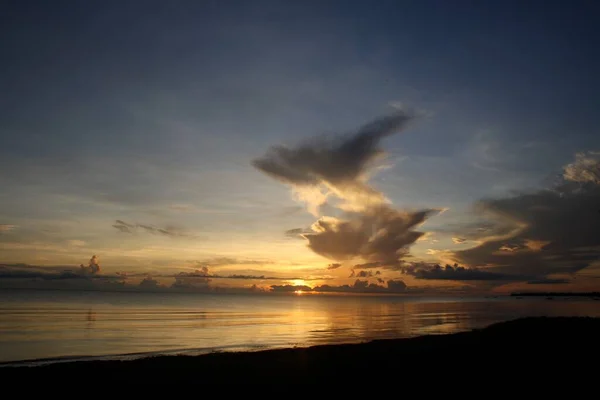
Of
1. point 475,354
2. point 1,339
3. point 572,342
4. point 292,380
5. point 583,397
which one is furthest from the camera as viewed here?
point 1,339

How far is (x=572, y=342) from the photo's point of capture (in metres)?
32.1

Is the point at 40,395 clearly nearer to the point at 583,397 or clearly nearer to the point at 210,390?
the point at 210,390

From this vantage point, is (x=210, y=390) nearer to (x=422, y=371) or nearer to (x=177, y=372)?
(x=177, y=372)

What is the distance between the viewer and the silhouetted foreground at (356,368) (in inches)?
758

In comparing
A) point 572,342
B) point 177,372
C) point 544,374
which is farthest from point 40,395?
point 572,342

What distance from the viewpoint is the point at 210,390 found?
17516 mm

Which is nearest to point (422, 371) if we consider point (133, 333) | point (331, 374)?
point (331, 374)

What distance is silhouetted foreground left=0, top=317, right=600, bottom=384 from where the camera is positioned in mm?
19266

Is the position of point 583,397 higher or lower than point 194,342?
higher

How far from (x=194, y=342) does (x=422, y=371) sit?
27830 mm

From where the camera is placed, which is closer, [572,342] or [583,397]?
[583,397]

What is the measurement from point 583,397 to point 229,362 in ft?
56.2

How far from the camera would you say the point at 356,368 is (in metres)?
22.5

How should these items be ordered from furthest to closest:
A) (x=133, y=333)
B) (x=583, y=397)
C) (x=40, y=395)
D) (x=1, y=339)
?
1. (x=133, y=333)
2. (x=1, y=339)
3. (x=40, y=395)
4. (x=583, y=397)
